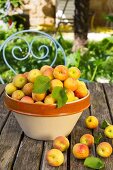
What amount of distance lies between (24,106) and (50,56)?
10.3ft

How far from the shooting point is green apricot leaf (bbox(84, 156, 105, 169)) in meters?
1.25

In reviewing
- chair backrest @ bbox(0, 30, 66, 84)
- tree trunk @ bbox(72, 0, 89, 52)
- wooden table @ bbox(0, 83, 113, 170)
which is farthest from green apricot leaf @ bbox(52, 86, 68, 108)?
tree trunk @ bbox(72, 0, 89, 52)

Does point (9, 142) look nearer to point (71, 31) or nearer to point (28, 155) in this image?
point (28, 155)

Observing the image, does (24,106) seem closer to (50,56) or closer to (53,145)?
(53,145)

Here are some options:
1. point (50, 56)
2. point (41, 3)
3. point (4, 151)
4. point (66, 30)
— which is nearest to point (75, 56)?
point (50, 56)

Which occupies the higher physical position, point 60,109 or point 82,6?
point 60,109

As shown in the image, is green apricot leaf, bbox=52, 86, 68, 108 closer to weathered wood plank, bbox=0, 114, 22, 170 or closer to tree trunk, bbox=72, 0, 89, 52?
weathered wood plank, bbox=0, 114, 22, 170

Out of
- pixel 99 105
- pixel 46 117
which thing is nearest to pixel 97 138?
pixel 46 117

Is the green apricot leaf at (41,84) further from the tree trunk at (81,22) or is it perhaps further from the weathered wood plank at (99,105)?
the tree trunk at (81,22)

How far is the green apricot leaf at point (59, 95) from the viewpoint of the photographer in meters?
1.35

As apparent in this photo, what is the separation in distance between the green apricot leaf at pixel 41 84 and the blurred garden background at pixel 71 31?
1640 mm

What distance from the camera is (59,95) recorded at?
136 centimetres

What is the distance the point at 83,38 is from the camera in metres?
5.41

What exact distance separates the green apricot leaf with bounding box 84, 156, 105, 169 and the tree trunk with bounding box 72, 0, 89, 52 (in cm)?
415
